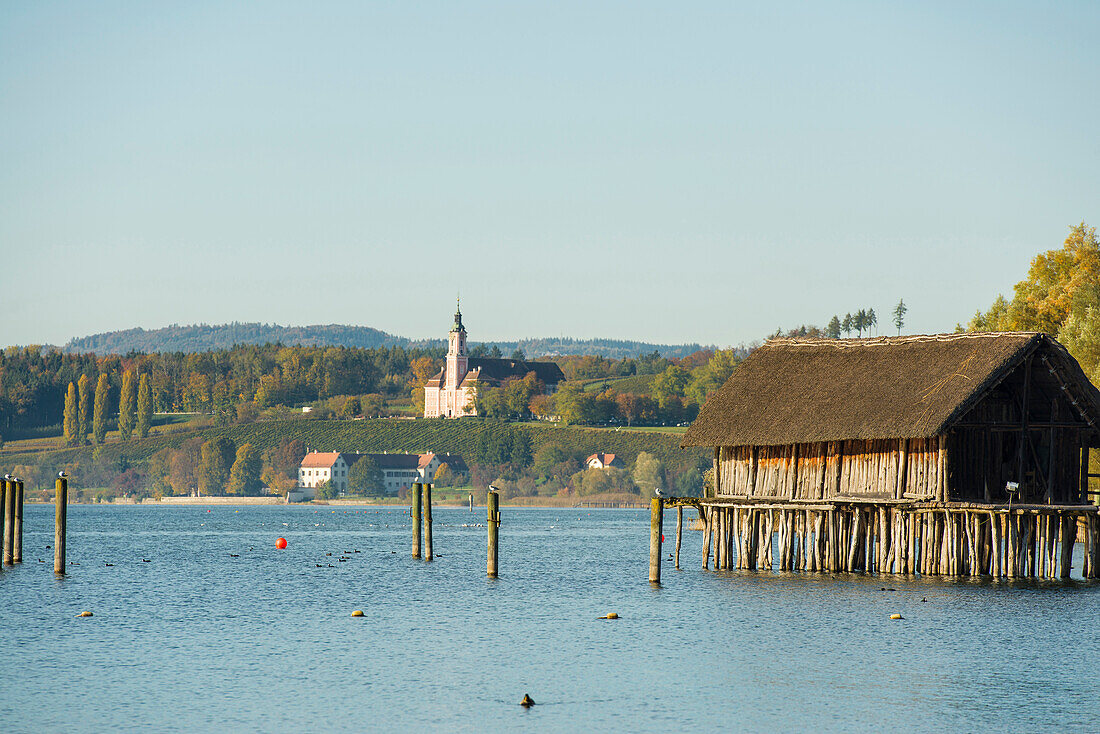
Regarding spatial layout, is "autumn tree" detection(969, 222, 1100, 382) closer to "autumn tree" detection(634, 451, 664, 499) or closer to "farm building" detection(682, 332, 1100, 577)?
"farm building" detection(682, 332, 1100, 577)

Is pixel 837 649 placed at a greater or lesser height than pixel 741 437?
lesser

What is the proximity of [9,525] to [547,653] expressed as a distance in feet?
91.0

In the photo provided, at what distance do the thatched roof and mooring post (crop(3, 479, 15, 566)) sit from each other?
75.2 ft

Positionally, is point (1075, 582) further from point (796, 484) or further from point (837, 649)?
point (837, 649)

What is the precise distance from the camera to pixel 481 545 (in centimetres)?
7688

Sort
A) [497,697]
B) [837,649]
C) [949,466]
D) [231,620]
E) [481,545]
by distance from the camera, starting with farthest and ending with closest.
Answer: [481,545]
[949,466]
[231,620]
[837,649]
[497,697]

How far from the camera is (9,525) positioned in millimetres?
51500

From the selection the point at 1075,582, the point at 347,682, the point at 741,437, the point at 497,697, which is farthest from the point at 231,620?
the point at 1075,582

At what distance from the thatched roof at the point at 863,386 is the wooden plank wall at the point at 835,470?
1.13 m

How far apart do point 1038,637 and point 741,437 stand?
1547cm

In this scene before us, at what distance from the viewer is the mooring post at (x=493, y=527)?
4534 centimetres

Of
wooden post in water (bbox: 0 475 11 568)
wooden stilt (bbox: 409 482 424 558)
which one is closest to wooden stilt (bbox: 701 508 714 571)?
wooden stilt (bbox: 409 482 424 558)

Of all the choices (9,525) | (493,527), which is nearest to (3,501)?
(9,525)

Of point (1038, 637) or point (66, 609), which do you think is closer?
point (1038, 637)
